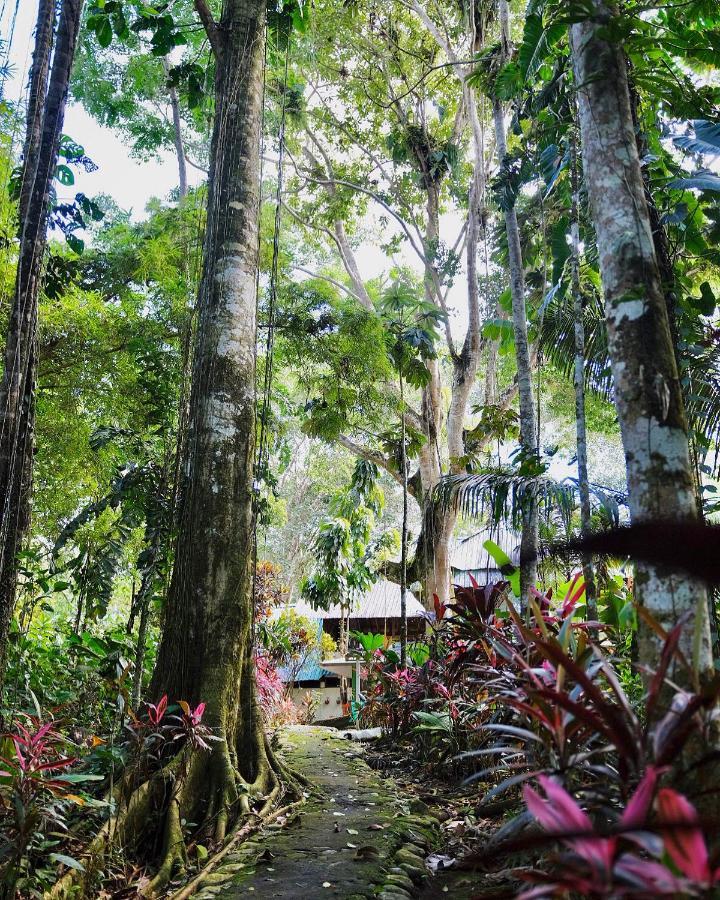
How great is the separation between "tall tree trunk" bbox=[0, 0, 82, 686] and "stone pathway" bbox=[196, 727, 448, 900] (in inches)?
54.3

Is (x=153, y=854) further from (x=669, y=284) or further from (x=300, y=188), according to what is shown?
(x=300, y=188)

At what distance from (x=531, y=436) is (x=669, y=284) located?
2.82 meters

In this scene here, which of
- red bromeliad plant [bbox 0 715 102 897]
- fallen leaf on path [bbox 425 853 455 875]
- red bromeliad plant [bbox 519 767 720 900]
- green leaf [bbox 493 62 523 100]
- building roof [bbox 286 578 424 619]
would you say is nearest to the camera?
red bromeliad plant [bbox 519 767 720 900]

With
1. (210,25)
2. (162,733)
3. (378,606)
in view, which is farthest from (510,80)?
(378,606)

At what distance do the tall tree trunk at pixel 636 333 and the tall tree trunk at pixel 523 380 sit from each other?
293 centimetres

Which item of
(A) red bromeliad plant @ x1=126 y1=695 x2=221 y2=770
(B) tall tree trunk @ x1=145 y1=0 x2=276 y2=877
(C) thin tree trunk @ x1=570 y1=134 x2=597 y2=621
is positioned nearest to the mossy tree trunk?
(B) tall tree trunk @ x1=145 y1=0 x2=276 y2=877

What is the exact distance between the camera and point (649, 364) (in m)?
2.25

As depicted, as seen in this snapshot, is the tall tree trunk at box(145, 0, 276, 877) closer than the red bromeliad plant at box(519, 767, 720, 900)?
No

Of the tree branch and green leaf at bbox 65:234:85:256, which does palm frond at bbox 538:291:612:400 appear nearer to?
the tree branch

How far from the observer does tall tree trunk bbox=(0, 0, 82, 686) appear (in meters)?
3.02

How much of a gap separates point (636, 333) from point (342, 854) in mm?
2650

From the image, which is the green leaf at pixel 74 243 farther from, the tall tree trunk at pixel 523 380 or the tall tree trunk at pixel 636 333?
the tall tree trunk at pixel 523 380

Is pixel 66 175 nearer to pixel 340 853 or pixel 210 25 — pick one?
pixel 210 25

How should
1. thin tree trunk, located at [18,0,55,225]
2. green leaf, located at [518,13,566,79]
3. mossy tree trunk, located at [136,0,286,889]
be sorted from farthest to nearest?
green leaf, located at [518,13,566,79]
mossy tree trunk, located at [136,0,286,889]
thin tree trunk, located at [18,0,55,225]
